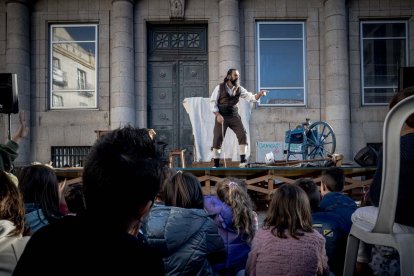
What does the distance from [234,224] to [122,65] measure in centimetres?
1029

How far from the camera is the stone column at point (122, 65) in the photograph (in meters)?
13.2

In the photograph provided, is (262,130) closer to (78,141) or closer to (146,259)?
(78,141)

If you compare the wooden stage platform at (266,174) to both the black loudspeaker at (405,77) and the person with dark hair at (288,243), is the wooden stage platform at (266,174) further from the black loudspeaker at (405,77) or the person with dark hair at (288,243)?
the person with dark hair at (288,243)

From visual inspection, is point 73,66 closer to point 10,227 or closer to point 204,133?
point 204,133

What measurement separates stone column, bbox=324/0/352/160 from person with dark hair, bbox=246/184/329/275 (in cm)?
1041

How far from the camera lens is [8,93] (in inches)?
329

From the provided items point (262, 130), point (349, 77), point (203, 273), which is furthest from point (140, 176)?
point (349, 77)

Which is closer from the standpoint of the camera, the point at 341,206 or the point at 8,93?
the point at 341,206

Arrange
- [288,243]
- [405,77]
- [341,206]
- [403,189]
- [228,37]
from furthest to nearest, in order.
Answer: [228,37] → [405,77] → [341,206] → [288,243] → [403,189]

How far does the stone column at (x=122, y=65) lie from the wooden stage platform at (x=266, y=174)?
458 centimetres

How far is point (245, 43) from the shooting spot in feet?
45.0

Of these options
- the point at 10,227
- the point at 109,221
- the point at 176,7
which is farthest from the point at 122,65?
the point at 109,221

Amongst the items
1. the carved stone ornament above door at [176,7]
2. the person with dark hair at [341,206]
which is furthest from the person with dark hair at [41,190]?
the carved stone ornament above door at [176,7]

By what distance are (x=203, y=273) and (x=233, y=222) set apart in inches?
29.1
